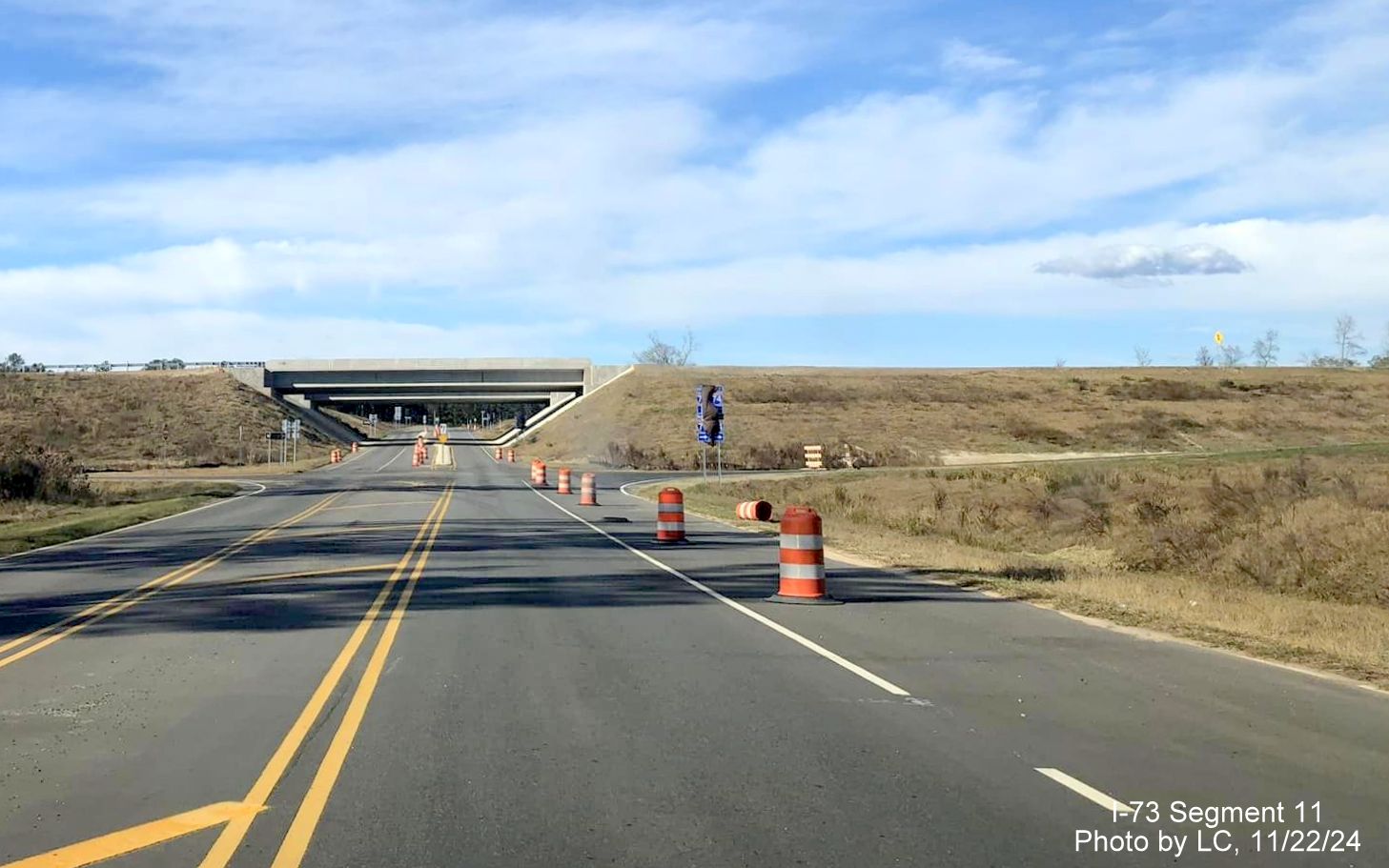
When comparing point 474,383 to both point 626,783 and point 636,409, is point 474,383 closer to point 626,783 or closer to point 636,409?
point 636,409

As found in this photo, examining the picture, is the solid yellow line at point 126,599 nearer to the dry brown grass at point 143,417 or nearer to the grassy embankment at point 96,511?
the grassy embankment at point 96,511

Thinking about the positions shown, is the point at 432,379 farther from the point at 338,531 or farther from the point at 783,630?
the point at 783,630

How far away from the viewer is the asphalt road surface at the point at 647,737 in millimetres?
6070

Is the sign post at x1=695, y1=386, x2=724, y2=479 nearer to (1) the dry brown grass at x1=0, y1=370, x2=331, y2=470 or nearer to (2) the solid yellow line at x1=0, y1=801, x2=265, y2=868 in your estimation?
(2) the solid yellow line at x1=0, y1=801, x2=265, y2=868

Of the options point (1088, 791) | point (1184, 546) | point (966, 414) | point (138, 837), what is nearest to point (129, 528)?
point (1184, 546)

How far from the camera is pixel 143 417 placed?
356 feet

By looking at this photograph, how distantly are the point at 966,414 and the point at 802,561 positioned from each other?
85.5m

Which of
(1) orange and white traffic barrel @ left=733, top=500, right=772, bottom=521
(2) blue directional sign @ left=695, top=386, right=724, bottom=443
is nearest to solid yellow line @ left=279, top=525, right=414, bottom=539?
(1) orange and white traffic barrel @ left=733, top=500, right=772, bottom=521

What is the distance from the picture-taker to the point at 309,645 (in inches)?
475

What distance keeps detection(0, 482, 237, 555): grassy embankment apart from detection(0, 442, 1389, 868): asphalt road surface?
13010 mm

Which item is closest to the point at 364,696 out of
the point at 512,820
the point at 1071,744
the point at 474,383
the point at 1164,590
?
the point at 512,820

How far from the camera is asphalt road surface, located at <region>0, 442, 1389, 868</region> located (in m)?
6.07

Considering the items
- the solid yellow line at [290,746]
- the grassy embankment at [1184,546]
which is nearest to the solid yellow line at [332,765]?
the solid yellow line at [290,746]

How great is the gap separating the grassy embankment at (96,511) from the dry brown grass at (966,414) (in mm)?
33160
